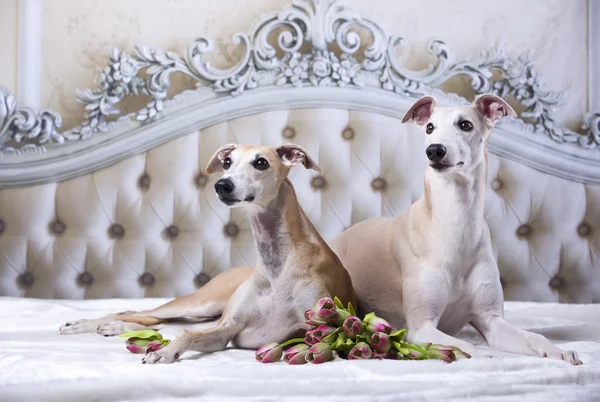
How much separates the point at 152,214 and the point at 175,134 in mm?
282

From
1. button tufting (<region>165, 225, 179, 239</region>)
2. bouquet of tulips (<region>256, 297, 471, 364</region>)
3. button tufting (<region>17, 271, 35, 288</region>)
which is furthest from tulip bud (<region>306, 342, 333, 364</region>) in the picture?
button tufting (<region>17, 271, 35, 288</region>)

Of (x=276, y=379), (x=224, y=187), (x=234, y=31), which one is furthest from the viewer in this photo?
(x=234, y=31)

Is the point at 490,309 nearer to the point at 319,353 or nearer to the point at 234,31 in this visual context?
the point at 319,353

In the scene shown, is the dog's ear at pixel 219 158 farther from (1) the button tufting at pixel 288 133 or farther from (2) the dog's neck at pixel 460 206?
(1) the button tufting at pixel 288 133

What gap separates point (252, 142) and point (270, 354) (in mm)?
1120

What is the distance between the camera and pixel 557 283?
7.13 ft

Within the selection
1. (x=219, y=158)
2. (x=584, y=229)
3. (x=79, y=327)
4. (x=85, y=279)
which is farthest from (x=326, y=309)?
(x=584, y=229)

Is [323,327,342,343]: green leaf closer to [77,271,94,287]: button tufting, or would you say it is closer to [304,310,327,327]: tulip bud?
[304,310,327,327]: tulip bud

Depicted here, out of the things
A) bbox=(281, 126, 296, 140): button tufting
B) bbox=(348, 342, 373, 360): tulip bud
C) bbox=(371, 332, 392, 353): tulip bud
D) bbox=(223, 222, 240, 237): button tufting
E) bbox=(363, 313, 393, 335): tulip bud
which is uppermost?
bbox=(281, 126, 296, 140): button tufting

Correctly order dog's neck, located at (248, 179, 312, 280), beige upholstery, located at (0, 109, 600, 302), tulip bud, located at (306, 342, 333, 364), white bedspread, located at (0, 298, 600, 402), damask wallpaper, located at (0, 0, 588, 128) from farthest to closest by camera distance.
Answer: damask wallpaper, located at (0, 0, 588, 128), beige upholstery, located at (0, 109, 600, 302), dog's neck, located at (248, 179, 312, 280), tulip bud, located at (306, 342, 333, 364), white bedspread, located at (0, 298, 600, 402)

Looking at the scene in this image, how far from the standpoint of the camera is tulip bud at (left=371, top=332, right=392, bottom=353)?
114cm

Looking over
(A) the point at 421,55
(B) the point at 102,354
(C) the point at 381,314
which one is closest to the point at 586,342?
(C) the point at 381,314

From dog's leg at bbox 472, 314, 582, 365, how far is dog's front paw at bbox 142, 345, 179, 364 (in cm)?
65

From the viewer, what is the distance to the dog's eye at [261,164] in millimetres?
1301
